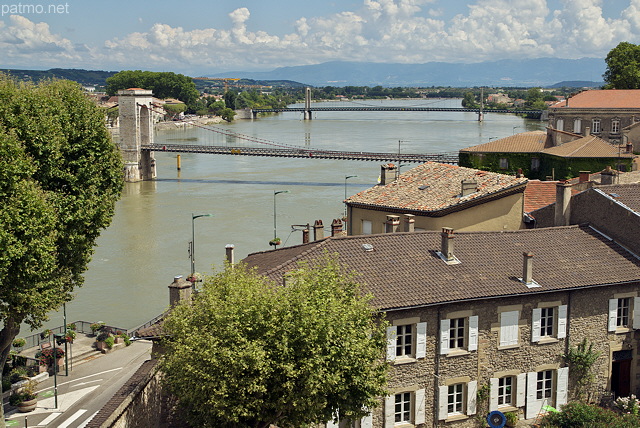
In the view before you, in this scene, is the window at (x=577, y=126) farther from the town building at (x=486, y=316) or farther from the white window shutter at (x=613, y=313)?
the white window shutter at (x=613, y=313)

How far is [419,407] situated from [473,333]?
1.61 metres

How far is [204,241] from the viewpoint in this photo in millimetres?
Result: 36750

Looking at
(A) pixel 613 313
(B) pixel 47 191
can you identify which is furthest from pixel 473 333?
(B) pixel 47 191

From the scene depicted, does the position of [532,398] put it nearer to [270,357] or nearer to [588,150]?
[270,357]

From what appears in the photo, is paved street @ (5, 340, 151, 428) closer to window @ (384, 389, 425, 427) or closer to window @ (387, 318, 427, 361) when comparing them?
window @ (384, 389, 425, 427)

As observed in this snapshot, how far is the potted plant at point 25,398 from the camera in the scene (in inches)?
648

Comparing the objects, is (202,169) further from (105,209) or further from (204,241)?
(105,209)

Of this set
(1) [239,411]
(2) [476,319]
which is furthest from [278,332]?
(2) [476,319]

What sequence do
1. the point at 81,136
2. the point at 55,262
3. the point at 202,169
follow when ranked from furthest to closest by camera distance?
the point at 202,169
the point at 81,136
the point at 55,262

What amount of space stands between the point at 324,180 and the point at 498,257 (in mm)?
42891

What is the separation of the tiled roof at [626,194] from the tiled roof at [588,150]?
17.4m

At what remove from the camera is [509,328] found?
14594 millimetres

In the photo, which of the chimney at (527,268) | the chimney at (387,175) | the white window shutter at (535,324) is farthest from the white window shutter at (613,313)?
the chimney at (387,175)

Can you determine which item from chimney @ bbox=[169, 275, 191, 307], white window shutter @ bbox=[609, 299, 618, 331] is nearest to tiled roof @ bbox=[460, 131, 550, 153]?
→ white window shutter @ bbox=[609, 299, 618, 331]
